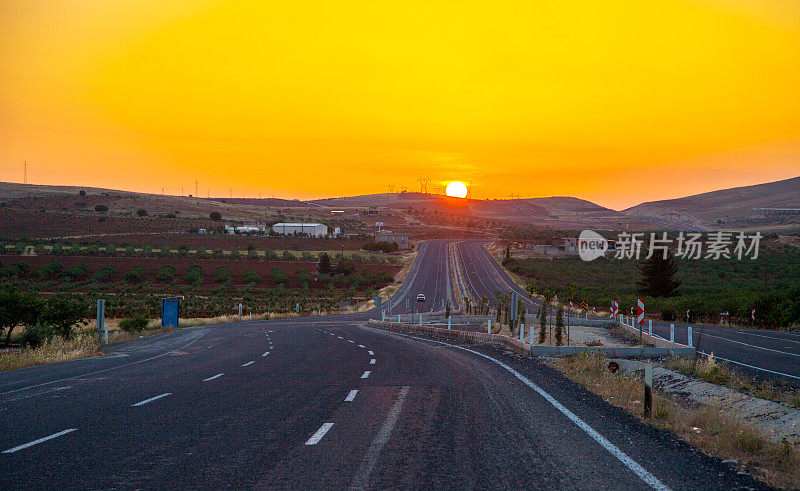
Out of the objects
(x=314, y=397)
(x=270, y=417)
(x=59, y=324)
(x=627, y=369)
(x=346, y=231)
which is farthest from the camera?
(x=346, y=231)

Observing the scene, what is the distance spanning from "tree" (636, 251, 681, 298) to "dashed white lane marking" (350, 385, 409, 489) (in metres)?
66.7

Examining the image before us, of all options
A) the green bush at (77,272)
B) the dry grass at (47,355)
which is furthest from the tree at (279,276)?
the dry grass at (47,355)

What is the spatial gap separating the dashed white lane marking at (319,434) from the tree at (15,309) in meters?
26.7

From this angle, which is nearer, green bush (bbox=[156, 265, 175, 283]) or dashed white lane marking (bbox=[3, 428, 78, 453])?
dashed white lane marking (bbox=[3, 428, 78, 453])

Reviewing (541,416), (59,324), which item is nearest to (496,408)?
(541,416)

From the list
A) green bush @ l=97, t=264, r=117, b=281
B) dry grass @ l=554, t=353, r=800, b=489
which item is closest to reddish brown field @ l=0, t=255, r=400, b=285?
green bush @ l=97, t=264, r=117, b=281

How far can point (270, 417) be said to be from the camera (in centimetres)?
958

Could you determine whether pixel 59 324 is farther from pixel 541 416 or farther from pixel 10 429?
pixel 541 416

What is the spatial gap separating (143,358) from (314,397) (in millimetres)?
12413

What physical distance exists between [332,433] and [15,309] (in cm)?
2768

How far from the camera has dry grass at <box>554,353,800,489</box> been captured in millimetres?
6883

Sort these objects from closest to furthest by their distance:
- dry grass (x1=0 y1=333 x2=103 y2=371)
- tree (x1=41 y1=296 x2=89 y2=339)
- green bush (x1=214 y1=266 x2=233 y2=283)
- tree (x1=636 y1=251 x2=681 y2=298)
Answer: dry grass (x1=0 y1=333 x2=103 y2=371) < tree (x1=41 y1=296 x2=89 y2=339) < tree (x1=636 y1=251 x2=681 y2=298) < green bush (x1=214 y1=266 x2=233 y2=283)

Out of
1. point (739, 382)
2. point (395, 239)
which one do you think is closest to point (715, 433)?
point (739, 382)

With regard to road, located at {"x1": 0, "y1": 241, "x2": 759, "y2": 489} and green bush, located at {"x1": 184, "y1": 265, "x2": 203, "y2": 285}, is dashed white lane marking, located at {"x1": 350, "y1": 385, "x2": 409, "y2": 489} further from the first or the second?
green bush, located at {"x1": 184, "y1": 265, "x2": 203, "y2": 285}
